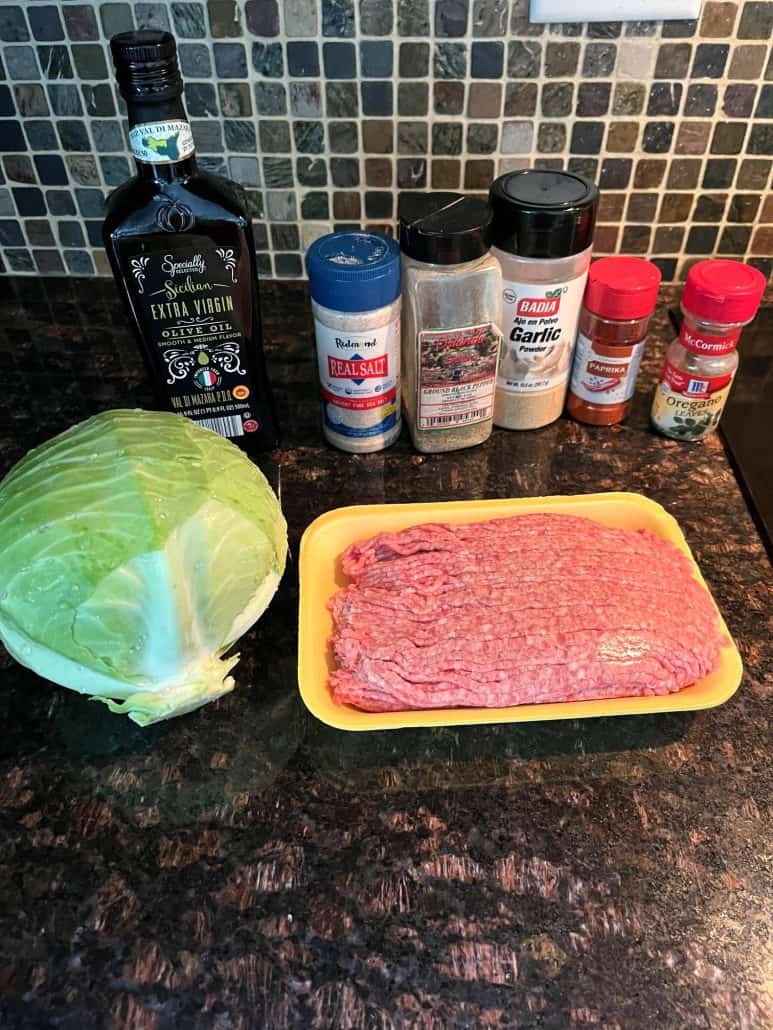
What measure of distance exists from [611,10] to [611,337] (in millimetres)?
385

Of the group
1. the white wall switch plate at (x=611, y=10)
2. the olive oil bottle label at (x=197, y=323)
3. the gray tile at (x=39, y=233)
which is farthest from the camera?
the gray tile at (x=39, y=233)

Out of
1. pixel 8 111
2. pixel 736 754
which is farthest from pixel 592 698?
pixel 8 111

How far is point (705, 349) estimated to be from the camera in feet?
2.95

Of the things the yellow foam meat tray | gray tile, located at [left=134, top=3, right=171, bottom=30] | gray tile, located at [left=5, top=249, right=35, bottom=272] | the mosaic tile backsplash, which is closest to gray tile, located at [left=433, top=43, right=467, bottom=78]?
the mosaic tile backsplash

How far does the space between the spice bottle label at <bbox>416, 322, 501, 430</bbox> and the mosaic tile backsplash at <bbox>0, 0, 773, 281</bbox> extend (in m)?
0.33

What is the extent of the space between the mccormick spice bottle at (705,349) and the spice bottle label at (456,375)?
0.21m

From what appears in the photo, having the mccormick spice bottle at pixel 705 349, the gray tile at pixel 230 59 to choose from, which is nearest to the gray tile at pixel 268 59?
the gray tile at pixel 230 59

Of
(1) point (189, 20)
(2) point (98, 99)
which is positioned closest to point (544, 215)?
(1) point (189, 20)

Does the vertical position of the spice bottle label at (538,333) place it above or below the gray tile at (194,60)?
below

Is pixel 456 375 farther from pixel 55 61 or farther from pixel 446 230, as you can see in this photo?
pixel 55 61

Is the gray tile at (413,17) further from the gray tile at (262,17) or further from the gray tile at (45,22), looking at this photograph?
the gray tile at (45,22)

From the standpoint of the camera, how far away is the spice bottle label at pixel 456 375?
34.5 inches

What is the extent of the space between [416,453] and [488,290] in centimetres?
22

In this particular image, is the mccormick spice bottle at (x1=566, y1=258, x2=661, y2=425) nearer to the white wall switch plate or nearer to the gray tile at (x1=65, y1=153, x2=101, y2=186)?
the white wall switch plate
